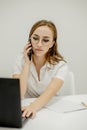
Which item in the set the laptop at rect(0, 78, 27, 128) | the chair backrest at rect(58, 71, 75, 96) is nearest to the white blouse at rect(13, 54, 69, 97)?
the chair backrest at rect(58, 71, 75, 96)

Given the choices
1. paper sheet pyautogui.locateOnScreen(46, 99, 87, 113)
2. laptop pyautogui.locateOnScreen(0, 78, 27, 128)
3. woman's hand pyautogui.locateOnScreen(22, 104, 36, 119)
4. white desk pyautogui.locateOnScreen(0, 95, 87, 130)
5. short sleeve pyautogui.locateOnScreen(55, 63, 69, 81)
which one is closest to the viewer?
laptop pyautogui.locateOnScreen(0, 78, 27, 128)

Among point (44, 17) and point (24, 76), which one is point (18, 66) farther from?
point (44, 17)

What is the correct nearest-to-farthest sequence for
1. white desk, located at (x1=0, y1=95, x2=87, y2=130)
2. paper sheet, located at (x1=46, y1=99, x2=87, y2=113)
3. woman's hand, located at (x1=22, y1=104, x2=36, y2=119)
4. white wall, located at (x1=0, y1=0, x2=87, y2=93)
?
white desk, located at (x1=0, y1=95, x2=87, y2=130), woman's hand, located at (x1=22, y1=104, x2=36, y2=119), paper sheet, located at (x1=46, y1=99, x2=87, y2=113), white wall, located at (x1=0, y1=0, x2=87, y2=93)

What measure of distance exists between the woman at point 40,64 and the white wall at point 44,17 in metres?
0.97

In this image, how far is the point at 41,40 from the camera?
183 cm

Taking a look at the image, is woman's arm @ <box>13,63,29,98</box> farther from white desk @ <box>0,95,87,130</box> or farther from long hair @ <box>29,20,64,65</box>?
white desk @ <box>0,95,87,130</box>

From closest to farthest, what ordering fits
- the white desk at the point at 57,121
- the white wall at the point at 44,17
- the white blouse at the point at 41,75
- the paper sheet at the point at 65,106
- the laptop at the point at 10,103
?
1. the laptop at the point at 10,103
2. the white desk at the point at 57,121
3. the paper sheet at the point at 65,106
4. the white blouse at the point at 41,75
5. the white wall at the point at 44,17

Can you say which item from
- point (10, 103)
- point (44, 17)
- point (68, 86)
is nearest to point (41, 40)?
point (68, 86)

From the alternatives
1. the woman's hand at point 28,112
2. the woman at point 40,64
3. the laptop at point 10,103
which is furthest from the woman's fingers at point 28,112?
the woman at point 40,64

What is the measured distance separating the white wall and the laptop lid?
5.53ft

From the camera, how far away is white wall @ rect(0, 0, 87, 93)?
2.89 m

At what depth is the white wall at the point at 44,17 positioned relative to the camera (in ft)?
9.50

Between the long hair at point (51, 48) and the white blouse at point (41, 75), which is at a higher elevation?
the long hair at point (51, 48)

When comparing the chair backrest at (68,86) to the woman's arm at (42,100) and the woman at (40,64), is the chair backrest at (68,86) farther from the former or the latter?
the woman's arm at (42,100)
